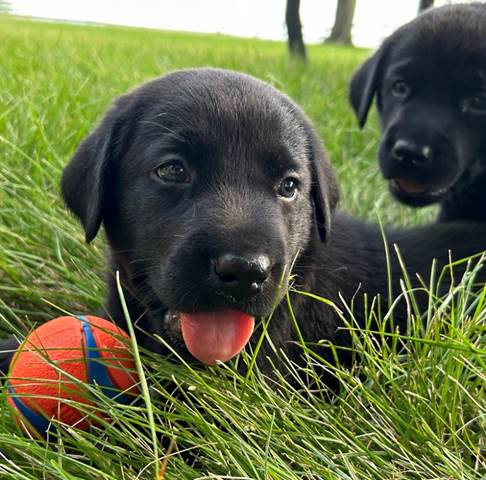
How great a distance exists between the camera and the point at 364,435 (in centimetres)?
180

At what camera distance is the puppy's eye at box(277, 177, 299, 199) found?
2.26 meters

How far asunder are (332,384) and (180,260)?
0.84 metres

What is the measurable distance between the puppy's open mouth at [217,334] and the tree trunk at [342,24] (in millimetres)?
29559

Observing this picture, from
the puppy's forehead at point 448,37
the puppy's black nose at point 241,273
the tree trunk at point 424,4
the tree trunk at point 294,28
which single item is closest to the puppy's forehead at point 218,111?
the puppy's black nose at point 241,273

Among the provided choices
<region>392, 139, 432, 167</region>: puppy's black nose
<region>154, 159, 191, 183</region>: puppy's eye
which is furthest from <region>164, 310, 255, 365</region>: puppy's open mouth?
<region>392, 139, 432, 167</region>: puppy's black nose

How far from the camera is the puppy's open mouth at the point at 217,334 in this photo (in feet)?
6.61

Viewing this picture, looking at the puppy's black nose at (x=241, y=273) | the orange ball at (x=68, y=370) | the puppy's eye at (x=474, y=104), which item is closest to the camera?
the puppy's black nose at (x=241, y=273)

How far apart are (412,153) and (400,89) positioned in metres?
0.49

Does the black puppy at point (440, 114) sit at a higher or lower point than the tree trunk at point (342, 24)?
higher

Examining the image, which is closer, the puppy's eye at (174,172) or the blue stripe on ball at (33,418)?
Result: the blue stripe on ball at (33,418)

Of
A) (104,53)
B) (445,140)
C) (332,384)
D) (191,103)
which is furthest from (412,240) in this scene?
(104,53)

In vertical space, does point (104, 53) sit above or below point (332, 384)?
below

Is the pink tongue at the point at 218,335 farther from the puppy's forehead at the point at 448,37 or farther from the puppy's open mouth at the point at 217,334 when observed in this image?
the puppy's forehead at the point at 448,37

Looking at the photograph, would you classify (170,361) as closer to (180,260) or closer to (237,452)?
(180,260)
